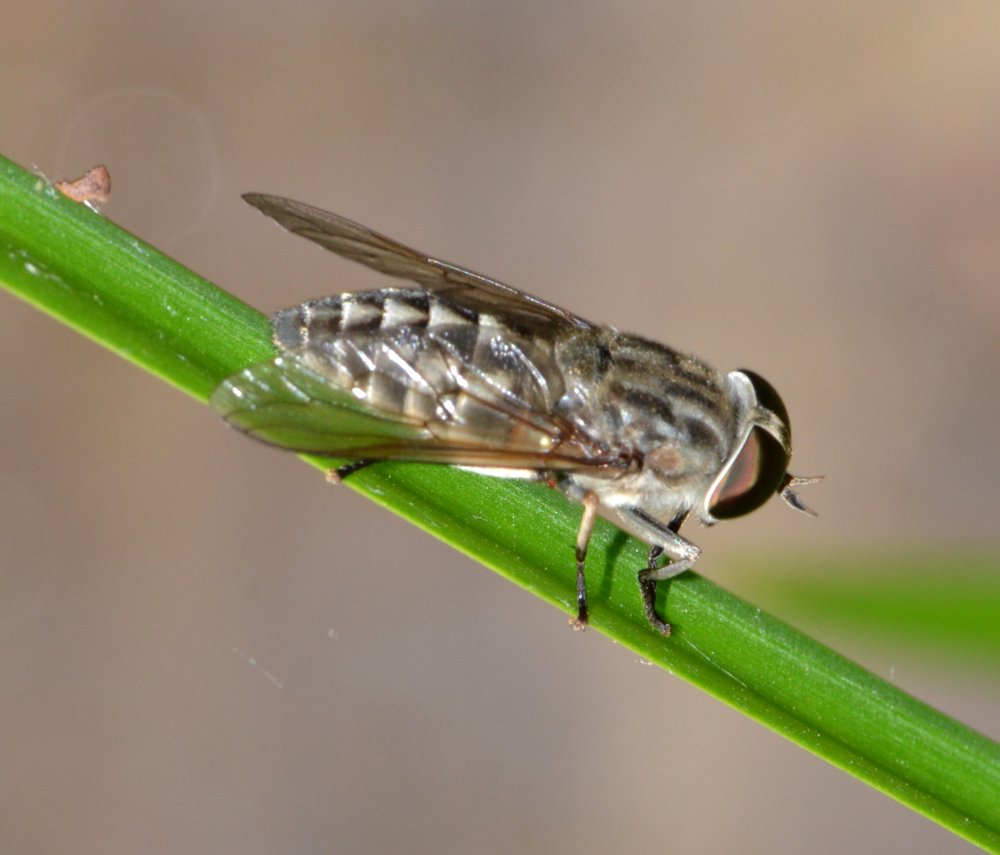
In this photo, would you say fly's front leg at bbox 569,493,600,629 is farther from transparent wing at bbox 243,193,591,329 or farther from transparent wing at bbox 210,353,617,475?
transparent wing at bbox 243,193,591,329

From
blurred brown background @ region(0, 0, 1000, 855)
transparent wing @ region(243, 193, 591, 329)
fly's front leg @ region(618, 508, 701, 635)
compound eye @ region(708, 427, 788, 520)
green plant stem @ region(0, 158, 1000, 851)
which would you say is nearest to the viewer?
green plant stem @ region(0, 158, 1000, 851)

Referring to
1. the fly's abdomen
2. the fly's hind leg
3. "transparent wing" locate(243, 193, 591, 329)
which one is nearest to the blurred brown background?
"transparent wing" locate(243, 193, 591, 329)

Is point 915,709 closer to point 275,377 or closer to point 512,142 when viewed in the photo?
point 275,377

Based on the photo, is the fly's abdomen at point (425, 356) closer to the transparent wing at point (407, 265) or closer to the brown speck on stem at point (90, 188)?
the transparent wing at point (407, 265)

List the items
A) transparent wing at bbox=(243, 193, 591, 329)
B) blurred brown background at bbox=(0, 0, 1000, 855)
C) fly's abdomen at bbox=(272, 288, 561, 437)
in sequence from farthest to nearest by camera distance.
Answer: blurred brown background at bbox=(0, 0, 1000, 855) → transparent wing at bbox=(243, 193, 591, 329) → fly's abdomen at bbox=(272, 288, 561, 437)

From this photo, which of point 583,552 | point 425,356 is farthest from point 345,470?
point 583,552

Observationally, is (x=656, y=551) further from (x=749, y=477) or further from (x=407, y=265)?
(x=407, y=265)
